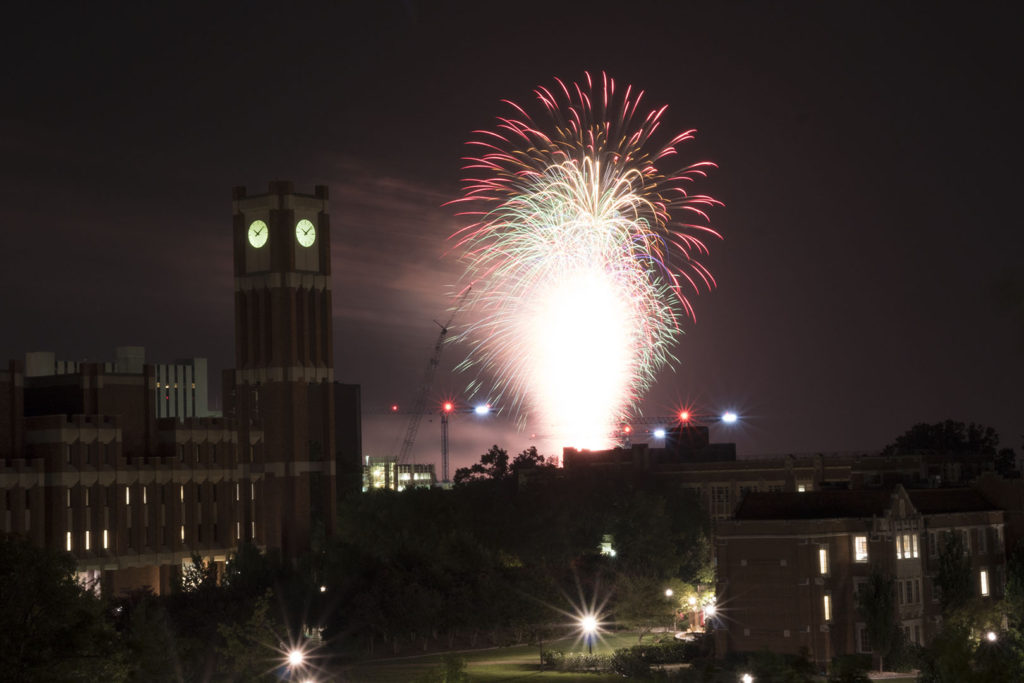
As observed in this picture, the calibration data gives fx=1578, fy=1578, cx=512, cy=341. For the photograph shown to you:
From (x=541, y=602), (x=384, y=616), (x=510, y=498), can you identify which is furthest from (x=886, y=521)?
(x=510, y=498)

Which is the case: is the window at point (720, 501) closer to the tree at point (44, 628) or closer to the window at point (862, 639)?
the window at point (862, 639)

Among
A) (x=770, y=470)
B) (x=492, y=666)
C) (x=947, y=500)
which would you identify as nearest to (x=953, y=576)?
(x=947, y=500)

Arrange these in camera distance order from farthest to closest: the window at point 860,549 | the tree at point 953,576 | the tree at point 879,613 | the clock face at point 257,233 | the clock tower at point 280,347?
the clock face at point 257,233
the clock tower at point 280,347
the tree at point 953,576
the window at point 860,549
the tree at point 879,613

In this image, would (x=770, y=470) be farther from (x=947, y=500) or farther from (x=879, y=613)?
(x=879, y=613)

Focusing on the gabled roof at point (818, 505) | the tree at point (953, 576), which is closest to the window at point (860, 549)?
the gabled roof at point (818, 505)

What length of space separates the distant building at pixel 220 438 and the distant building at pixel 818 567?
35.5 meters

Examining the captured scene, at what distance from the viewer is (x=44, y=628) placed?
2292 inches

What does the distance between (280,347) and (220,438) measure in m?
8.40

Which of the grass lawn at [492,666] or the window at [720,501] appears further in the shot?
the window at [720,501]

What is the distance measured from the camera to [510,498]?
14000cm

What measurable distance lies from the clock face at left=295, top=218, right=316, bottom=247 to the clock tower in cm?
8

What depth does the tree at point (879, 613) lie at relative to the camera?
100625 millimetres

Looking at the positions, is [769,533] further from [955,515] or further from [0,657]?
[0,657]

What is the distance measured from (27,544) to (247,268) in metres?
62.9
